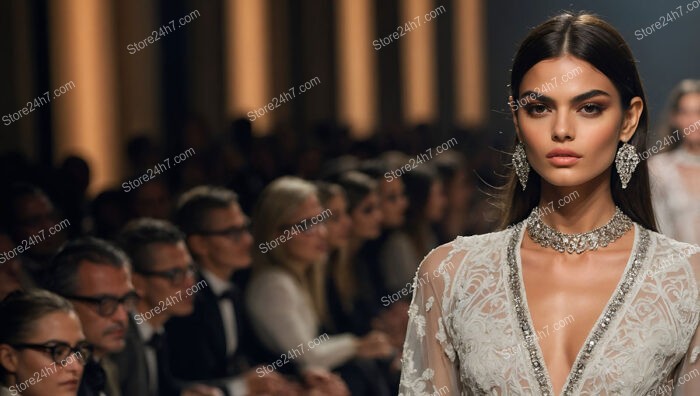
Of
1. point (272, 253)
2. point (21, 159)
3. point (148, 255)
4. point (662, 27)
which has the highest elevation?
point (21, 159)

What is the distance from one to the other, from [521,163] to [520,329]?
30 centimetres

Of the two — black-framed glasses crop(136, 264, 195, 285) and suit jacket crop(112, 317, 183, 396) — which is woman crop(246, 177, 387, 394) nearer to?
black-framed glasses crop(136, 264, 195, 285)

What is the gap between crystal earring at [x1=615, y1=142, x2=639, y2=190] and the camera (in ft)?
8.27

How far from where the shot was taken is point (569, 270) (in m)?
2.56

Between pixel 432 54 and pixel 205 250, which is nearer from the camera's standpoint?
pixel 205 250

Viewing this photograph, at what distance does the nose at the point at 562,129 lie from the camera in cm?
241

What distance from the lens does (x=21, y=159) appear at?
5344 mm

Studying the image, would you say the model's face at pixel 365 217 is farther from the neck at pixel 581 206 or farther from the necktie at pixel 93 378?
the neck at pixel 581 206

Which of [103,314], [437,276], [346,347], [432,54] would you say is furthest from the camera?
[432,54]

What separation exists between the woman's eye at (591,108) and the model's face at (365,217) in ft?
13.9

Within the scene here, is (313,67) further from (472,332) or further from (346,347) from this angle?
(472,332)

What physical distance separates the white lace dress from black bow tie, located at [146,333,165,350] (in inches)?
68.5

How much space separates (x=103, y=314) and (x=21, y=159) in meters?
1.76

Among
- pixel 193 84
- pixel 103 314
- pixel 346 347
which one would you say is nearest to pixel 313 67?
pixel 193 84
